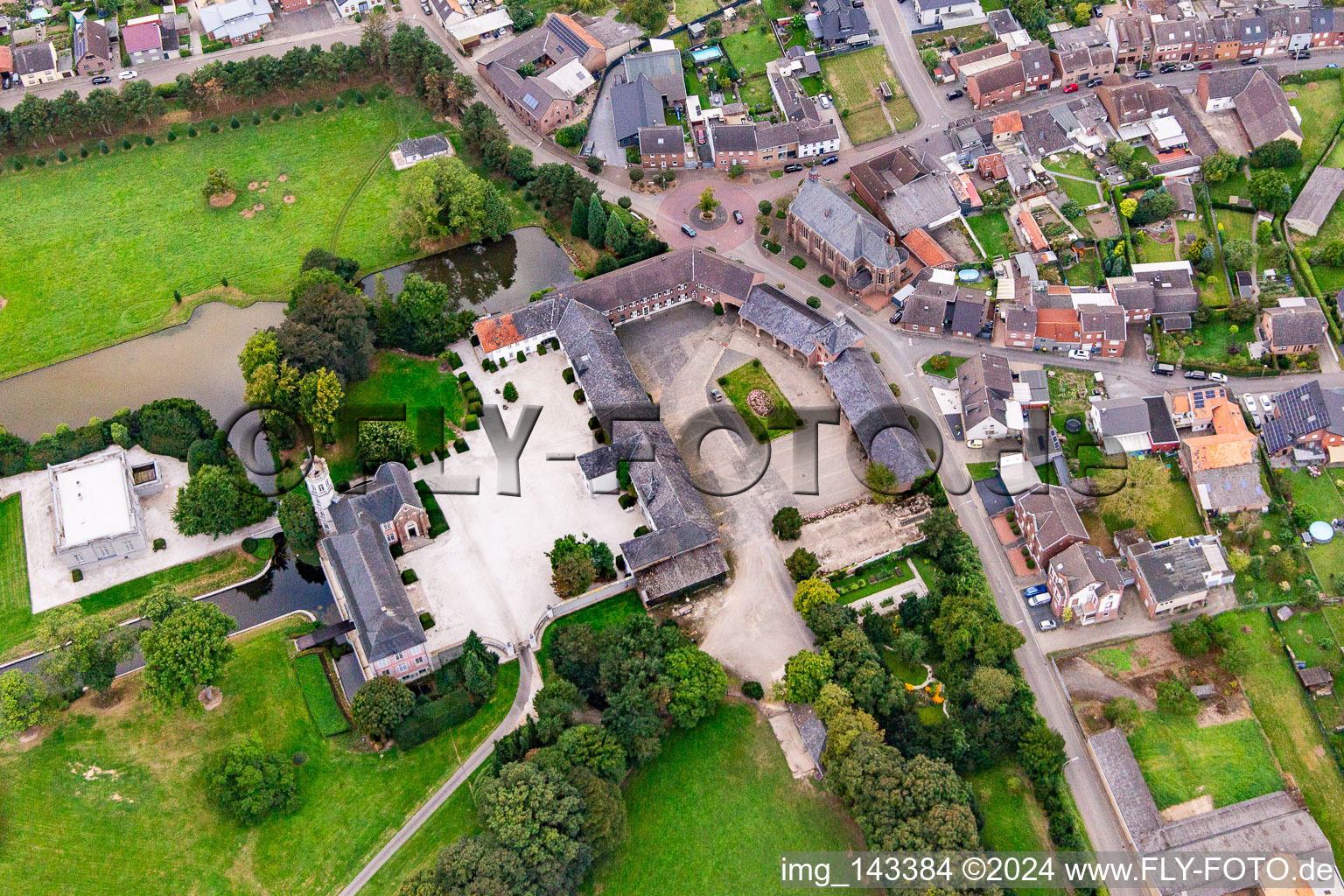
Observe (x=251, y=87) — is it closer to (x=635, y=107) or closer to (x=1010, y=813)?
(x=635, y=107)

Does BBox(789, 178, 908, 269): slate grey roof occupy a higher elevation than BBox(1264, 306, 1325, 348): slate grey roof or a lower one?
higher

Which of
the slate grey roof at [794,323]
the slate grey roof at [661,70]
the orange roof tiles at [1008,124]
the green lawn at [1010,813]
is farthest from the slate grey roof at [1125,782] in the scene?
the slate grey roof at [661,70]

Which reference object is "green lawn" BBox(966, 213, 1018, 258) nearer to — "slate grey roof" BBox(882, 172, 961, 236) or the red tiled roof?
"slate grey roof" BBox(882, 172, 961, 236)

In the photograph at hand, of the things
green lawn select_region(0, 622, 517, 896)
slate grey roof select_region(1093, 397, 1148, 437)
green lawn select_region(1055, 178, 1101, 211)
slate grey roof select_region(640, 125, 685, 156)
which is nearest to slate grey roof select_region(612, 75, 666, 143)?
slate grey roof select_region(640, 125, 685, 156)

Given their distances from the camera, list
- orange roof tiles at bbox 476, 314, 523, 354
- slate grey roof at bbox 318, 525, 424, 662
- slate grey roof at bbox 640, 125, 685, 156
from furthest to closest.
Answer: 1. slate grey roof at bbox 640, 125, 685, 156
2. orange roof tiles at bbox 476, 314, 523, 354
3. slate grey roof at bbox 318, 525, 424, 662

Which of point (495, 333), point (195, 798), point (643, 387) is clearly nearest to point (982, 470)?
point (643, 387)

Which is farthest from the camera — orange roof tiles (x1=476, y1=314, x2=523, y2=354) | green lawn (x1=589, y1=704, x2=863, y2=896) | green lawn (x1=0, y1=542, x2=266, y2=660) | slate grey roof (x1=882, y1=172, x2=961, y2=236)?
slate grey roof (x1=882, y1=172, x2=961, y2=236)

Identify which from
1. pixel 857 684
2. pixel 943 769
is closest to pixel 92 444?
pixel 857 684
